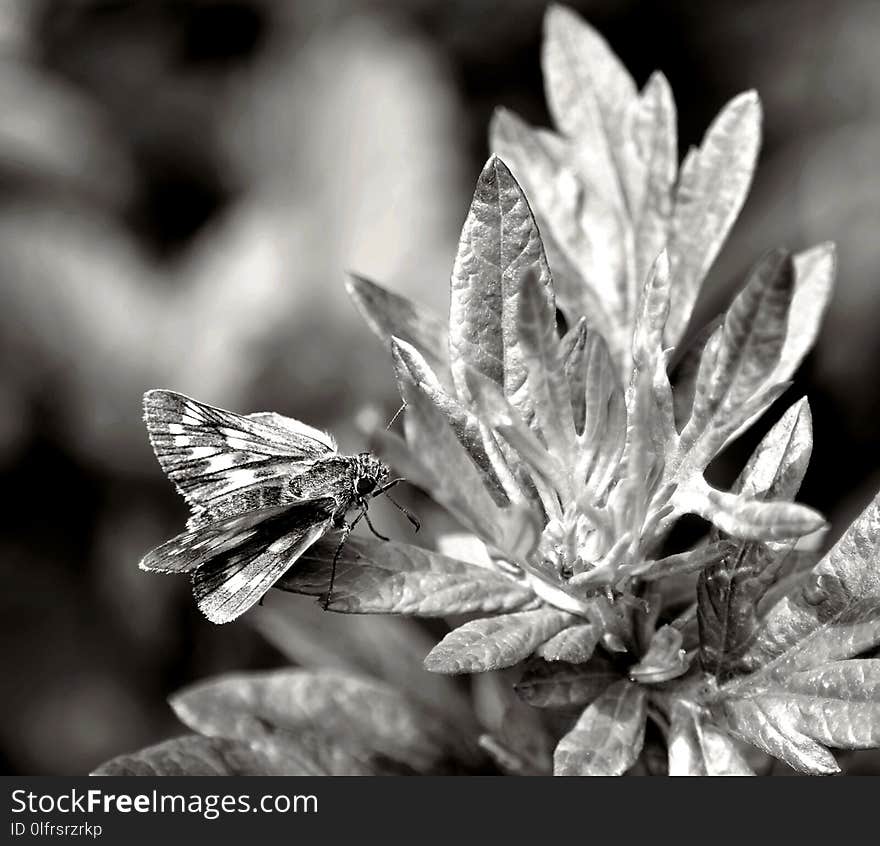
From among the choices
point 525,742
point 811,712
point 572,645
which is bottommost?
point 525,742

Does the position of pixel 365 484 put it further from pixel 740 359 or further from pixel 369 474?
pixel 740 359

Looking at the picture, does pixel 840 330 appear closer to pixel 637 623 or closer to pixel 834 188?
pixel 834 188

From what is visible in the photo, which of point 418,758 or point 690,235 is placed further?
point 418,758

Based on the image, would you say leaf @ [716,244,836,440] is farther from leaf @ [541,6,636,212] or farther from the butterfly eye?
the butterfly eye

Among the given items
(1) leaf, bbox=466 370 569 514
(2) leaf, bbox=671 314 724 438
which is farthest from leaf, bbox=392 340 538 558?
(2) leaf, bbox=671 314 724 438

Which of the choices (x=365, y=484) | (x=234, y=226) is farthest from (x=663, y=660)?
(x=234, y=226)

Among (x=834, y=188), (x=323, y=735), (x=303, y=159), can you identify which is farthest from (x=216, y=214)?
(x=323, y=735)
